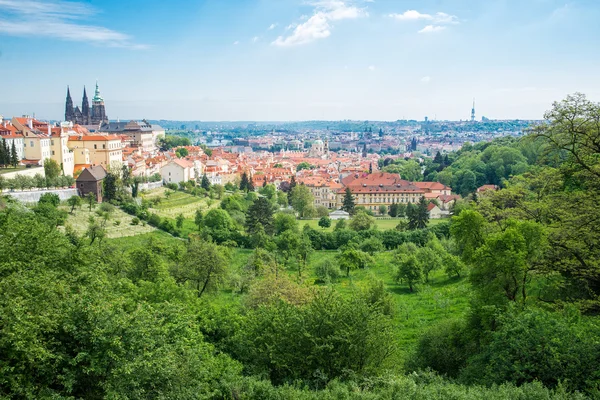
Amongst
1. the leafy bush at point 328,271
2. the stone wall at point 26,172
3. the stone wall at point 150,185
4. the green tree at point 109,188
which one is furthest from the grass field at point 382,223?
the stone wall at point 26,172

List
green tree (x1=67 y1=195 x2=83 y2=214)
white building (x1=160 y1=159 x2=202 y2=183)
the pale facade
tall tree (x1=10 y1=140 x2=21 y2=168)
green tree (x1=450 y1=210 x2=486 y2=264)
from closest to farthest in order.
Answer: green tree (x1=450 y1=210 x2=486 y2=264) → green tree (x1=67 y1=195 x2=83 y2=214) → tall tree (x1=10 y1=140 x2=21 y2=168) → the pale facade → white building (x1=160 y1=159 x2=202 y2=183)

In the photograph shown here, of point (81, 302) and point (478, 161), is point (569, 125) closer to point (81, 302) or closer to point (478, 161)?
point (81, 302)

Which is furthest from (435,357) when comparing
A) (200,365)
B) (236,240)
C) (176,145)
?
(176,145)

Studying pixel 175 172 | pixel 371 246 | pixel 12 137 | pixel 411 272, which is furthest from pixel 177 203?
pixel 411 272

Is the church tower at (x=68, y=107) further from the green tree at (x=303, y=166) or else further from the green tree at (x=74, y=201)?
the green tree at (x=74, y=201)

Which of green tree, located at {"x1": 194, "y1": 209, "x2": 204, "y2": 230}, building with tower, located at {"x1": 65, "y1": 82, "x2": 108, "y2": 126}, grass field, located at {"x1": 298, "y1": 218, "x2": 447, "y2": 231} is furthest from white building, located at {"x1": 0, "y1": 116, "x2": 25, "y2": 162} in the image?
building with tower, located at {"x1": 65, "y1": 82, "x2": 108, "y2": 126}

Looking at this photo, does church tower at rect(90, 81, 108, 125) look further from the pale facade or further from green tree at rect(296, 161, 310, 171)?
the pale facade
